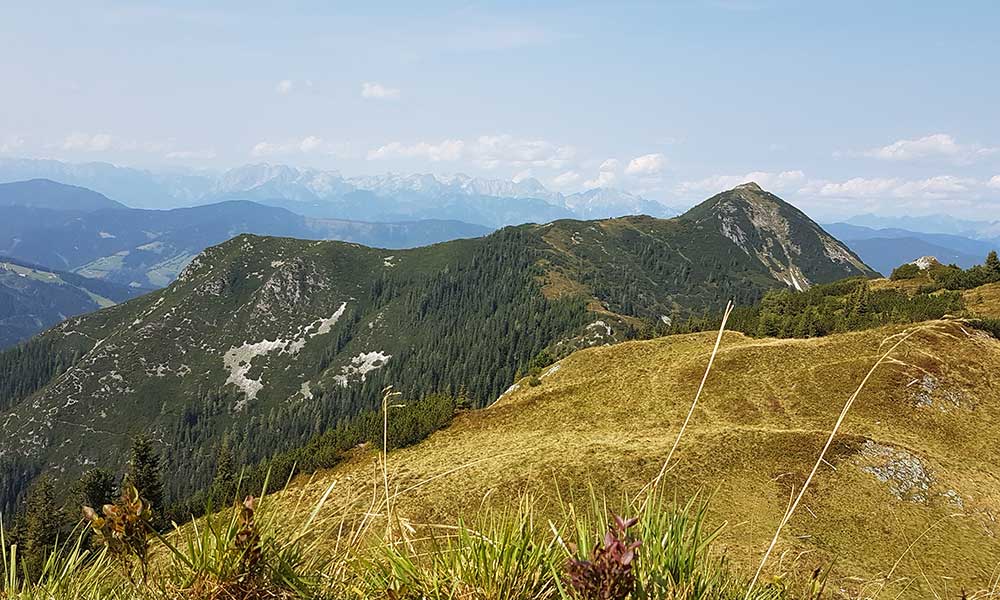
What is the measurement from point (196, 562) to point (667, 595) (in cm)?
191

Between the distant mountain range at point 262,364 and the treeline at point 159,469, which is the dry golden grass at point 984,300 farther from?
the distant mountain range at point 262,364

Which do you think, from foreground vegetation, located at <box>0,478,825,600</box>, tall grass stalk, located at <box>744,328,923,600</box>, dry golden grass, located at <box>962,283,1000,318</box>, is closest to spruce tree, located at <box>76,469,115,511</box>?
foreground vegetation, located at <box>0,478,825,600</box>

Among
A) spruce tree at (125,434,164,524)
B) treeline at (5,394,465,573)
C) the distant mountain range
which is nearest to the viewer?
spruce tree at (125,434,164,524)

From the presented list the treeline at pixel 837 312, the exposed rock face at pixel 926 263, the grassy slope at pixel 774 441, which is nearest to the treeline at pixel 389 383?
the treeline at pixel 837 312

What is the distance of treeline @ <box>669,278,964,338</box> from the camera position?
167ft

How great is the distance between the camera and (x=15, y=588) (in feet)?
7.61

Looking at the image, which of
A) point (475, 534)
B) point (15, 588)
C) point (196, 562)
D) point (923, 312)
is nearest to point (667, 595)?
point (475, 534)

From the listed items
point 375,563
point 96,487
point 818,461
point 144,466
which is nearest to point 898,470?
point 818,461

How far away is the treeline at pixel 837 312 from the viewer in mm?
50781

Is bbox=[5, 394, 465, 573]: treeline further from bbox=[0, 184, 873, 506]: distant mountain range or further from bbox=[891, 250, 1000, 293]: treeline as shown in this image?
bbox=[891, 250, 1000, 293]: treeline

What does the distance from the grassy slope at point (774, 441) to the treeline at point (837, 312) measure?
19.4 ft

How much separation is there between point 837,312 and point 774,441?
33349mm

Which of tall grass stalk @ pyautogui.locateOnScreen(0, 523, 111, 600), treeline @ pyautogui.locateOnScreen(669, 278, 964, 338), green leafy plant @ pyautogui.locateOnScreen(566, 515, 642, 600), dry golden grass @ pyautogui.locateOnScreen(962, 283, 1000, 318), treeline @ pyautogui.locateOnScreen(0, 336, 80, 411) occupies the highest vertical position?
green leafy plant @ pyautogui.locateOnScreen(566, 515, 642, 600)

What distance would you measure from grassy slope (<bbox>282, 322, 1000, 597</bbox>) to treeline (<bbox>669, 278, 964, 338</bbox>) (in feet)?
19.4
